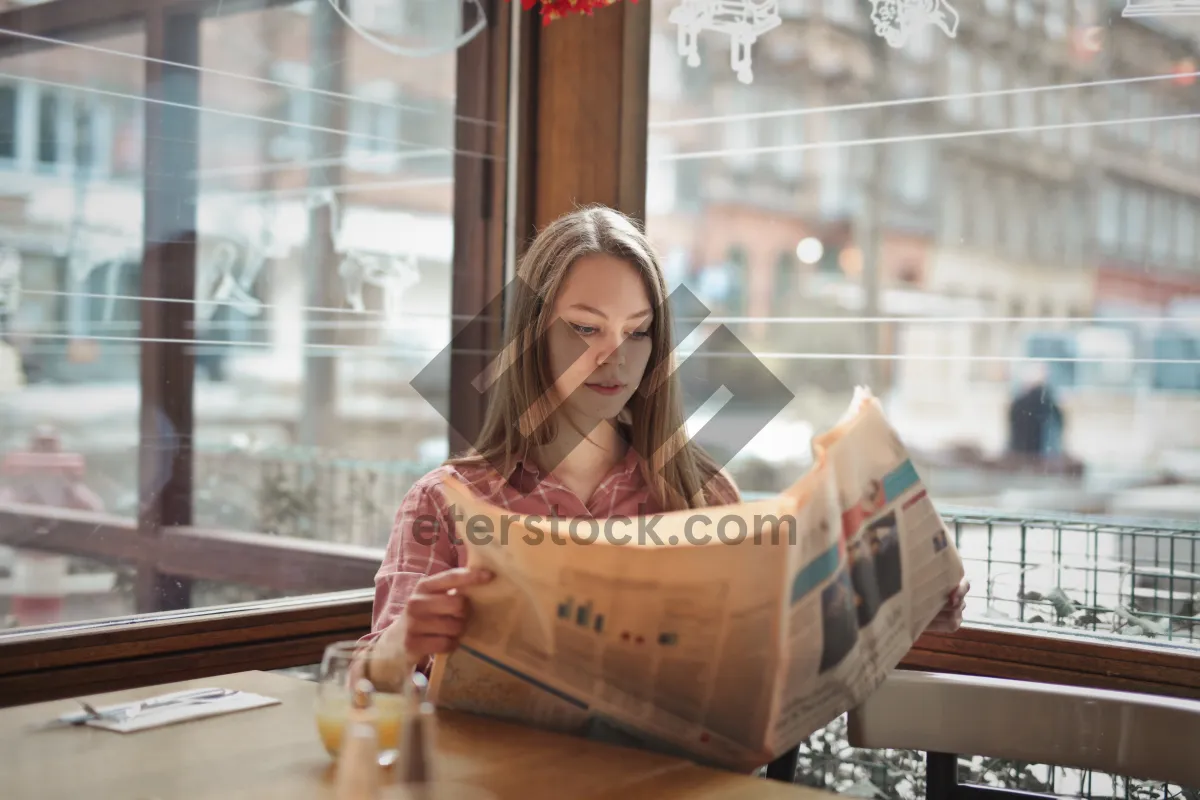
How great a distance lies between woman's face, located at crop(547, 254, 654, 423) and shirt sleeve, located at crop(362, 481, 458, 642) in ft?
0.86

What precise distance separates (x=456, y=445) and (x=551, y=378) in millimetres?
897

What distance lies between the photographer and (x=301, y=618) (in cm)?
217

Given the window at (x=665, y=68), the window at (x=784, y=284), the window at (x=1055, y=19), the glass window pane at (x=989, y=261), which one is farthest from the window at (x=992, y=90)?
the window at (x=665, y=68)

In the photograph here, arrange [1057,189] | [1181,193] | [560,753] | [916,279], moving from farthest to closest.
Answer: [916,279] < [1057,189] < [1181,193] < [560,753]

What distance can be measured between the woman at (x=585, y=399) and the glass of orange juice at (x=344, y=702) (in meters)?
0.50

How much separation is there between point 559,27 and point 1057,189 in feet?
3.63

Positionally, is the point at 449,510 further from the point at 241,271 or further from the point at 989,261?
the point at 989,261

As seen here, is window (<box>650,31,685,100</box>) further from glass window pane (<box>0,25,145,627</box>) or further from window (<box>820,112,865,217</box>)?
glass window pane (<box>0,25,145,627</box>)

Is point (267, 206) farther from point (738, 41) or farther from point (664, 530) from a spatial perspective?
point (664, 530)

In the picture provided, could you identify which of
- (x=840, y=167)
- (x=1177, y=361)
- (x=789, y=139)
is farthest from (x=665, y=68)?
(x=1177, y=361)

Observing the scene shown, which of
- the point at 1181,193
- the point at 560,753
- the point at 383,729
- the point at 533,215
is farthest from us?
the point at 533,215

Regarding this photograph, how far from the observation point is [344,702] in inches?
42.6

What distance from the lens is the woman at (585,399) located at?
5.53 feet

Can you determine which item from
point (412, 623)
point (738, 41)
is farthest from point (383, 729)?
point (738, 41)
